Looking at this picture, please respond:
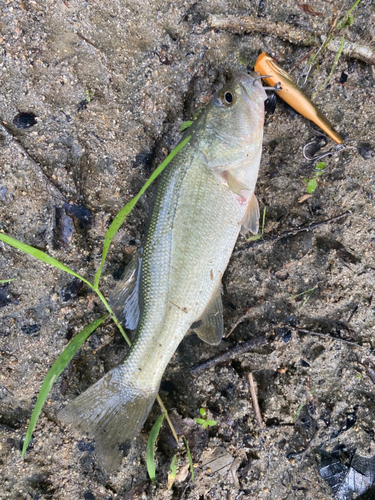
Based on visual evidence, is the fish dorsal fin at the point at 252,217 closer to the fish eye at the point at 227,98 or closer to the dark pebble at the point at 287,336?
the fish eye at the point at 227,98

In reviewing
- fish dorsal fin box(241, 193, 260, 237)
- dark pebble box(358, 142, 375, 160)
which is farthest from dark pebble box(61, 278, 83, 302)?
dark pebble box(358, 142, 375, 160)

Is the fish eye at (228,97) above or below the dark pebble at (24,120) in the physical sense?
below

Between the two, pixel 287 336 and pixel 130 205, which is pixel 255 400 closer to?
pixel 287 336


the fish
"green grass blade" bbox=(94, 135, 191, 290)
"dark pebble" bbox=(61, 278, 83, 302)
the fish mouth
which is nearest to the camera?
"green grass blade" bbox=(94, 135, 191, 290)

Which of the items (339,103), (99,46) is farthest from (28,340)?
(339,103)

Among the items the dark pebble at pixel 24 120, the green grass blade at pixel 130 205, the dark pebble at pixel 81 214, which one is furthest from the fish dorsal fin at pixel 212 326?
the dark pebble at pixel 24 120

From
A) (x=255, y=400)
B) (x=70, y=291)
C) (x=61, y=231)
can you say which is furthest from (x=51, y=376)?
(x=255, y=400)

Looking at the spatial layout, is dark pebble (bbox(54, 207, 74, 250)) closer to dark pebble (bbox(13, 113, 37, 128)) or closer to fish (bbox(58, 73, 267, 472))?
fish (bbox(58, 73, 267, 472))
